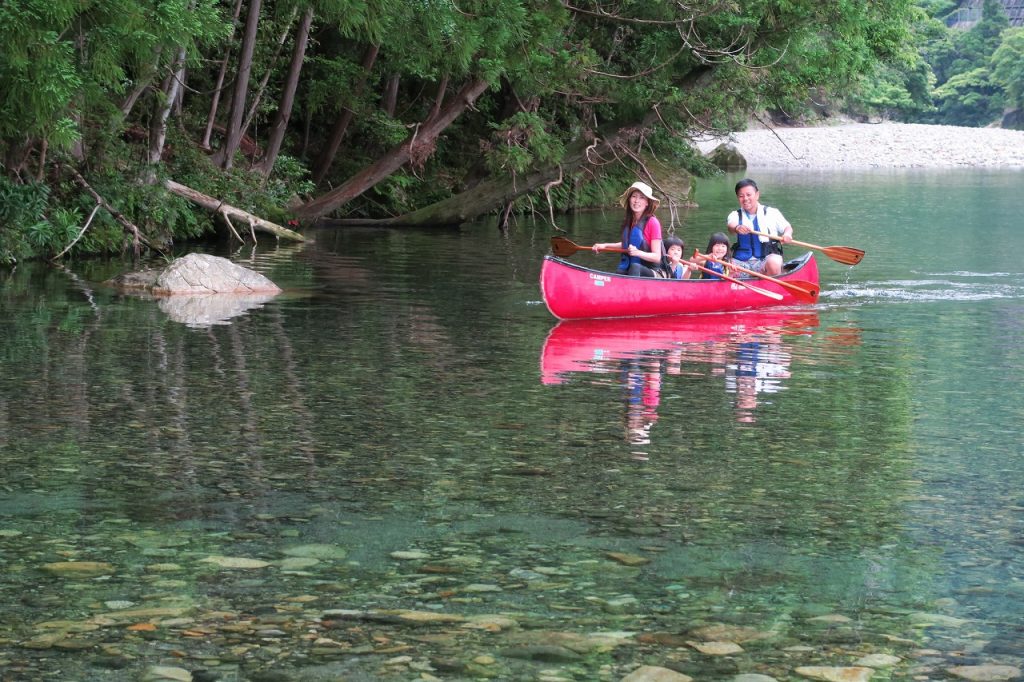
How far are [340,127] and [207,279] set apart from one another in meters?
11.5

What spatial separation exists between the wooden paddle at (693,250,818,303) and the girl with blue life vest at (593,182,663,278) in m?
0.63

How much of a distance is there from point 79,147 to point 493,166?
26.5 feet

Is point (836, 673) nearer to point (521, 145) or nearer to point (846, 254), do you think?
point (846, 254)

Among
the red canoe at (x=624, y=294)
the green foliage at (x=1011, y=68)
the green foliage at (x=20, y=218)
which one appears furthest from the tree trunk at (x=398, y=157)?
the green foliage at (x=1011, y=68)

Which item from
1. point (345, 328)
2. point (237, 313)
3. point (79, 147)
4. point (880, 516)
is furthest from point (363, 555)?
point (79, 147)

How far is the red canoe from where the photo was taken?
44.6 ft

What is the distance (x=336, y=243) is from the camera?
23.1 metres

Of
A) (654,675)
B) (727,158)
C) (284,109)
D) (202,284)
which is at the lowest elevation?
(654,675)

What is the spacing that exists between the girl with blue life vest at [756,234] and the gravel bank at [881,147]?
163 ft

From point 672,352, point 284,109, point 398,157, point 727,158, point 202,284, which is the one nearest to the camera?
point 672,352

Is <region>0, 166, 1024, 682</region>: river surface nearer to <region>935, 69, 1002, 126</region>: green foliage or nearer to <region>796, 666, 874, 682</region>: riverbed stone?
<region>796, 666, 874, 682</region>: riverbed stone

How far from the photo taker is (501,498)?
21.3 feet

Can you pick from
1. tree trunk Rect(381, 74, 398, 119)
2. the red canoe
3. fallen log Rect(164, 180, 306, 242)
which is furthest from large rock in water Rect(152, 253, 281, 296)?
tree trunk Rect(381, 74, 398, 119)

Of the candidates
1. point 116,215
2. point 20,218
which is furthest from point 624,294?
point 116,215
